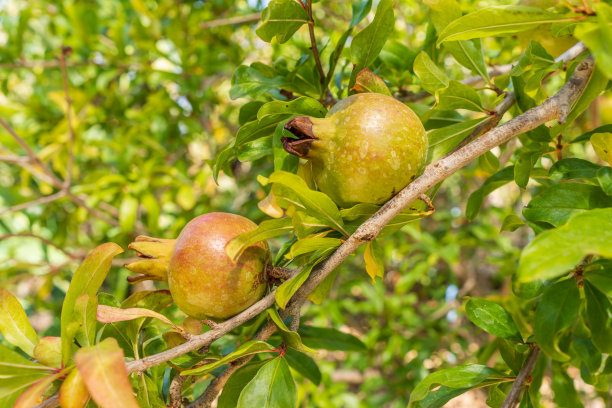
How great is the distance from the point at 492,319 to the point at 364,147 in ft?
1.44

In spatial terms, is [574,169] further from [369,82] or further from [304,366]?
[304,366]

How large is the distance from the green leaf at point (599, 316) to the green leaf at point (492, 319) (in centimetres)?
15

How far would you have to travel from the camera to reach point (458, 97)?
84cm

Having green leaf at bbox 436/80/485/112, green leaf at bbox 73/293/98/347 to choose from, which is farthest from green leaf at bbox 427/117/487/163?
green leaf at bbox 73/293/98/347

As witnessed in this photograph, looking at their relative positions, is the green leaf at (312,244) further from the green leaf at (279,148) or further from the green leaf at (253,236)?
the green leaf at (279,148)

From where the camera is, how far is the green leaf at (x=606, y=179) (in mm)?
702

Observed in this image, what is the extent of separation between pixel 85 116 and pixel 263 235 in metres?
2.00

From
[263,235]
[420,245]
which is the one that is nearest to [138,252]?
[263,235]

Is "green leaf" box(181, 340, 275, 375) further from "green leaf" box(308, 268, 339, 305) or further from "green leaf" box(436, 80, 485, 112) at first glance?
"green leaf" box(436, 80, 485, 112)

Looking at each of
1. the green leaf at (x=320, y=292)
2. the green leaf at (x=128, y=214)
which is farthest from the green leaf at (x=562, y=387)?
the green leaf at (x=128, y=214)

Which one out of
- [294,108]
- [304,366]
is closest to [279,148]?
[294,108]

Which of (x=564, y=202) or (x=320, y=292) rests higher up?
(x=564, y=202)

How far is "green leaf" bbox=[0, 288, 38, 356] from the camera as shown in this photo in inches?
26.1

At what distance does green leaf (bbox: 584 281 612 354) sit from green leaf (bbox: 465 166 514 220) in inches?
11.3
